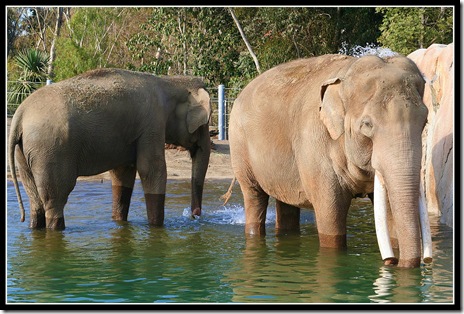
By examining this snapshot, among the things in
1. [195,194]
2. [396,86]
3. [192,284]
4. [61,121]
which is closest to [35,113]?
[61,121]

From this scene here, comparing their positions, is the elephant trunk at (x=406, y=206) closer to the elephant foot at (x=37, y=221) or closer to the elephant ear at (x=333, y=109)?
the elephant ear at (x=333, y=109)

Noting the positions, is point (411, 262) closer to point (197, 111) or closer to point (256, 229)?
point (256, 229)

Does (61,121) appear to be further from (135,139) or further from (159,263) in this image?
(159,263)

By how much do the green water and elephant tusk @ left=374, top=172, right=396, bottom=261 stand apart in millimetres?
189

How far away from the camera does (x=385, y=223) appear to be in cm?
702

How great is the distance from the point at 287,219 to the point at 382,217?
2547 mm

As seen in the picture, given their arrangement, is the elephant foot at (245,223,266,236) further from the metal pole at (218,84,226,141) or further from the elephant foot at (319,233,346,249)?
the metal pole at (218,84,226,141)

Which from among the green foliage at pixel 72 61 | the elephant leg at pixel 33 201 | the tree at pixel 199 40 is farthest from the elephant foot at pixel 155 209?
the green foliage at pixel 72 61

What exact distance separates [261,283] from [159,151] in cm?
367

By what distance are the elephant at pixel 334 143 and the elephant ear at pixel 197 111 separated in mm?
1814

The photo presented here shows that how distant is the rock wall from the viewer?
10109 mm

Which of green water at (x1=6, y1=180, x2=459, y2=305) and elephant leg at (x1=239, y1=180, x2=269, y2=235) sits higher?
elephant leg at (x1=239, y1=180, x2=269, y2=235)

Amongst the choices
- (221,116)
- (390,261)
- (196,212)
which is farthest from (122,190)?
(221,116)

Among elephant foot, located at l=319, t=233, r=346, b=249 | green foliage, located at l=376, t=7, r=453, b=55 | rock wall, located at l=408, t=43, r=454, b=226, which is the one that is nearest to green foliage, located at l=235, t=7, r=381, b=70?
green foliage, located at l=376, t=7, r=453, b=55
